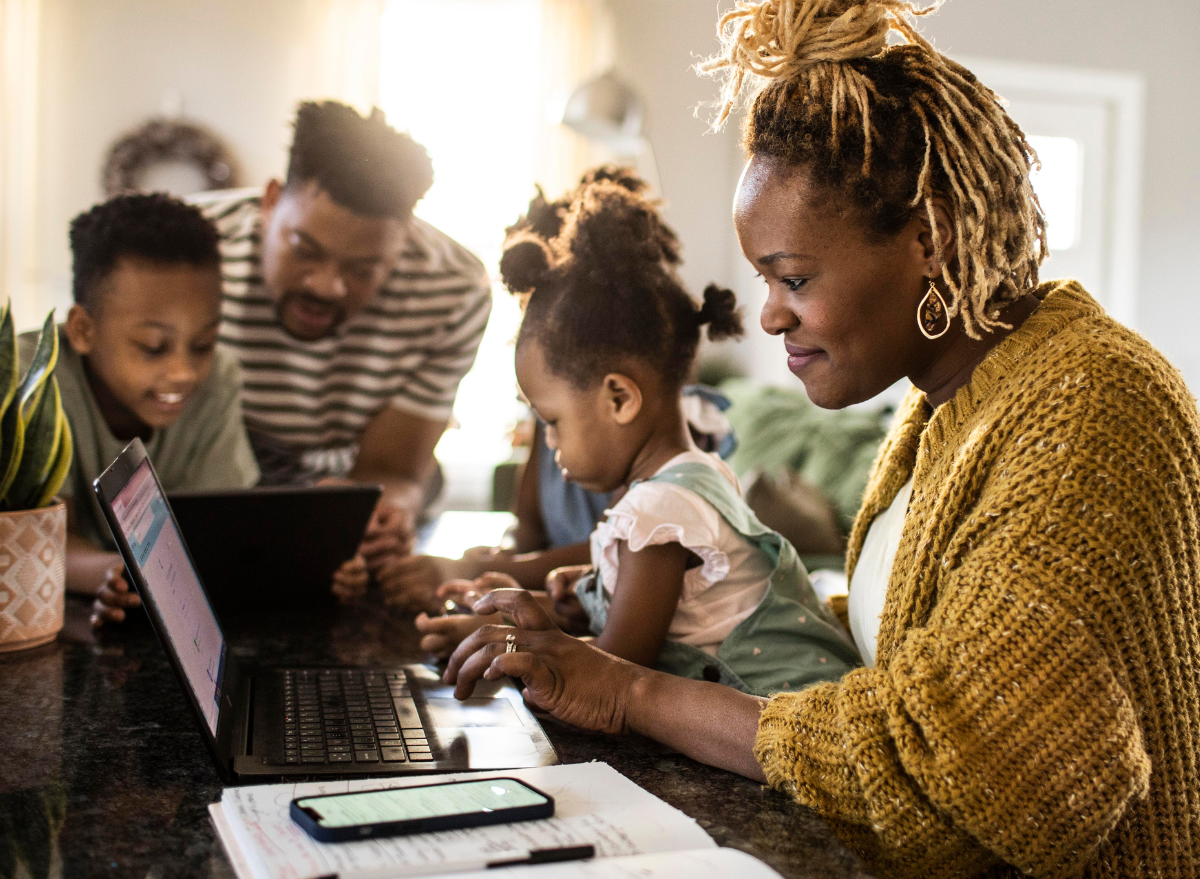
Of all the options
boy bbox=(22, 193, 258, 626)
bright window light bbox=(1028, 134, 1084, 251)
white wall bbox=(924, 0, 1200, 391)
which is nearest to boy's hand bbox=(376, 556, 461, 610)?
boy bbox=(22, 193, 258, 626)

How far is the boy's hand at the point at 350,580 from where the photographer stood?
63.9 inches

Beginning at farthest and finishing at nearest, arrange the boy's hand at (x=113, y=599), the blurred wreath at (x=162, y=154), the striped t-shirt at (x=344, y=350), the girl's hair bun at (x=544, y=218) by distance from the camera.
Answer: the blurred wreath at (x=162, y=154) < the striped t-shirt at (x=344, y=350) < the girl's hair bun at (x=544, y=218) < the boy's hand at (x=113, y=599)

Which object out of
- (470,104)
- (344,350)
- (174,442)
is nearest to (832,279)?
(174,442)

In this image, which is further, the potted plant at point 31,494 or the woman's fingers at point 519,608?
the potted plant at point 31,494

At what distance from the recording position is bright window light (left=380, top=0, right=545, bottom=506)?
17.2ft

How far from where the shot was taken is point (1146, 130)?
→ 5379 millimetres

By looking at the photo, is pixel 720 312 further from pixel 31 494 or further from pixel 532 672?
pixel 31 494

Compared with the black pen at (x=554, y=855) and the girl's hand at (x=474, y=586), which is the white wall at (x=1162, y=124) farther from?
the black pen at (x=554, y=855)

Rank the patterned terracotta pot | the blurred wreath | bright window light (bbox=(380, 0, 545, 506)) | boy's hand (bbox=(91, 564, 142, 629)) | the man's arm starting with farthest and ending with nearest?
1. bright window light (bbox=(380, 0, 545, 506))
2. the blurred wreath
3. the man's arm
4. boy's hand (bbox=(91, 564, 142, 629))
5. the patterned terracotta pot

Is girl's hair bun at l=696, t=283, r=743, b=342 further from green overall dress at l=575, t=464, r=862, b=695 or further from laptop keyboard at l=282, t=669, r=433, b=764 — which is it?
laptop keyboard at l=282, t=669, r=433, b=764

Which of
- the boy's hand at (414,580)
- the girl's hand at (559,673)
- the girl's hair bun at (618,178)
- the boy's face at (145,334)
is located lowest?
the boy's hand at (414,580)

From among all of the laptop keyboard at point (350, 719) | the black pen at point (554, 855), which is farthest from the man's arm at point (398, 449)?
the black pen at point (554, 855)

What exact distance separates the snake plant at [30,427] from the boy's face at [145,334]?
34 cm

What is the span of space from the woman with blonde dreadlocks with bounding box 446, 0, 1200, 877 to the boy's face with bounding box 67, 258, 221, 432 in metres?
0.85
